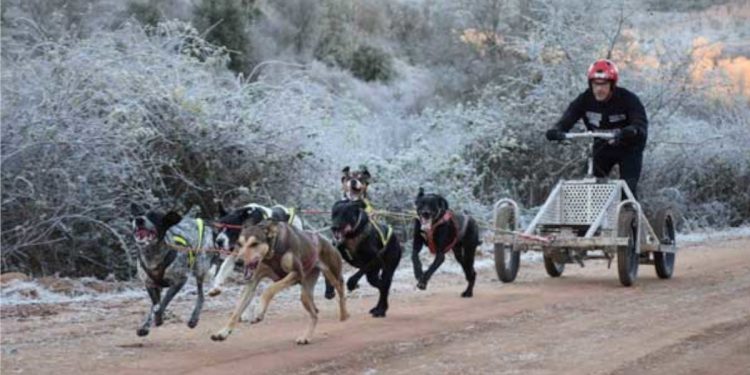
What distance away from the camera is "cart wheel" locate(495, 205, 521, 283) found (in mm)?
13070

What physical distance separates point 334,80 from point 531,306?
2454cm

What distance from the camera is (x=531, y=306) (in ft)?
36.0

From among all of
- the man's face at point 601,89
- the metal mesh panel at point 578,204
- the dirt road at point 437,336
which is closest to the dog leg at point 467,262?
the dirt road at point 437,336

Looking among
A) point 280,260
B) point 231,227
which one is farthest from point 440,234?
point 280,260

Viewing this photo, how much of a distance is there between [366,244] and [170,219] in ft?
7.05

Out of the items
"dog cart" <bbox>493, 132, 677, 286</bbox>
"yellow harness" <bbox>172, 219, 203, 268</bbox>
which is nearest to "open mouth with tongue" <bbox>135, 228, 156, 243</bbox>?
"yellow harness" <bbox>172, 219, 203, 268</bbox>

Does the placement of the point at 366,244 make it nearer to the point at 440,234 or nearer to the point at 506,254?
the point at 440,234

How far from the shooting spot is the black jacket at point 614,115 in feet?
42.3

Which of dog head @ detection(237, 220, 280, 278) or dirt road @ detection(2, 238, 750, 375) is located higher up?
dog head @ detection(237, 220, 280, 278)

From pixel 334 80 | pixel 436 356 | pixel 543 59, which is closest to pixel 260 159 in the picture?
pixel 436 356

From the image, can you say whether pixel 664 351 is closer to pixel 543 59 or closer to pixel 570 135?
pixel 570 135

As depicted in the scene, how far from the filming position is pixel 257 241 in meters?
8.00

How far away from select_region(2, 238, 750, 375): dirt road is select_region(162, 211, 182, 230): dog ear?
39.2 inches

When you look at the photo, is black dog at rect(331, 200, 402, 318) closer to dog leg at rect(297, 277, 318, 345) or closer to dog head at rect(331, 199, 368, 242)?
dog head at rect(331, 199, 368, 242)
